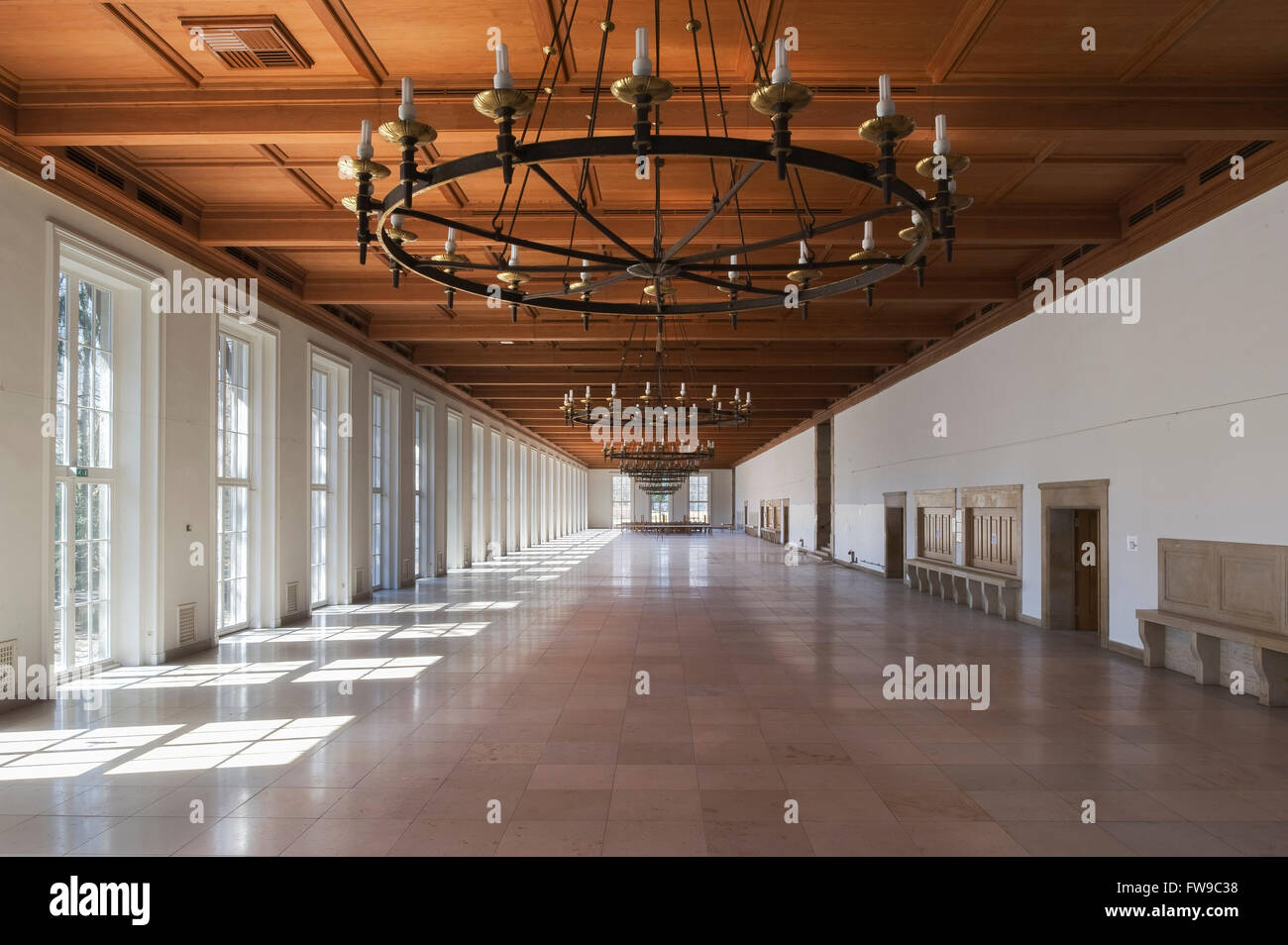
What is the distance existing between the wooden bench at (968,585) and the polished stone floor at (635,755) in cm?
178

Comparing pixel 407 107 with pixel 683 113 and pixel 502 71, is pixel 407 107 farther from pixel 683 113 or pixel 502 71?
pixel 683 113

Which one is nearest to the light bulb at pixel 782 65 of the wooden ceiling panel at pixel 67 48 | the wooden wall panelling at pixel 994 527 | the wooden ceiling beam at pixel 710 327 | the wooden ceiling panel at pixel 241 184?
the wooden ceiling panel at pixel 67 48

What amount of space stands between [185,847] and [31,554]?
4147mm

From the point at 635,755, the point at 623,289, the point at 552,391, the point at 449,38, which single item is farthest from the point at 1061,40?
A: the point at 552,391

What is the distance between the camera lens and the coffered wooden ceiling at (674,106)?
5.34 metres

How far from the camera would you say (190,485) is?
9.22 metres

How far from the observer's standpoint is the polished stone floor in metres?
4.20

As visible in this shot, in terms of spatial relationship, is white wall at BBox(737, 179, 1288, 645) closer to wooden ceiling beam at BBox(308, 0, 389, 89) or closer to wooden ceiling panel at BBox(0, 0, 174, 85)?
wooden ceiling beam at BBox(308, 0, 389, 89)

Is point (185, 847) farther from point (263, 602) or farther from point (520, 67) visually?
point (263, 602)

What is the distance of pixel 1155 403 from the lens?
27.7 feet

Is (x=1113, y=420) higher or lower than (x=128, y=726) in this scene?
higher

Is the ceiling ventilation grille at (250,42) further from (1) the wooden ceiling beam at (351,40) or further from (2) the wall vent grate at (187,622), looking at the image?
(2) the wall vent grate at (187,622)

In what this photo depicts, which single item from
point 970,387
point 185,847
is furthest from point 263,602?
point 970,387

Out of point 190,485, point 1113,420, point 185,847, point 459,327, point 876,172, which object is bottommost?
point 185,847
